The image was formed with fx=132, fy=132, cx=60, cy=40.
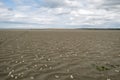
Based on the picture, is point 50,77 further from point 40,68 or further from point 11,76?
point 11,76

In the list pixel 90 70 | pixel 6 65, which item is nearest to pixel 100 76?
pixel 90 70

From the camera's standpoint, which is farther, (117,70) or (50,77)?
(117,70)

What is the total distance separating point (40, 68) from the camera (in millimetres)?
6637

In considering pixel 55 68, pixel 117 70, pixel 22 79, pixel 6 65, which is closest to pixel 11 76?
pixel 22 79

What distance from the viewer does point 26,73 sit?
5926 mm

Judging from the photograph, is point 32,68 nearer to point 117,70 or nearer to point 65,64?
point 65,64

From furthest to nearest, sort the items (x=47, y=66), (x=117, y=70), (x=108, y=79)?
(x=47, y=66)
(x=117, y=70)
(x=108, y=79)

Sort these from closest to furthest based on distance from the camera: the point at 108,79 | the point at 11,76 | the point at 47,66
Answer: the point at 108,79
the point at 11,76
the point at 47,66

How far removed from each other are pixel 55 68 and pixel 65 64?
0.80 metres

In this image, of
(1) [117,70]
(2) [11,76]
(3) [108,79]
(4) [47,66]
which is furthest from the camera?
(4) [47,66]

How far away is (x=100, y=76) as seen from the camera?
18.4 feet

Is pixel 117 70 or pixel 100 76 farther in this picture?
pixel 117 70

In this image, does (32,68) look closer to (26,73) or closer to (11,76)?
(26,73)

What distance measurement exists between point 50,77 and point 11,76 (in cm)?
166
